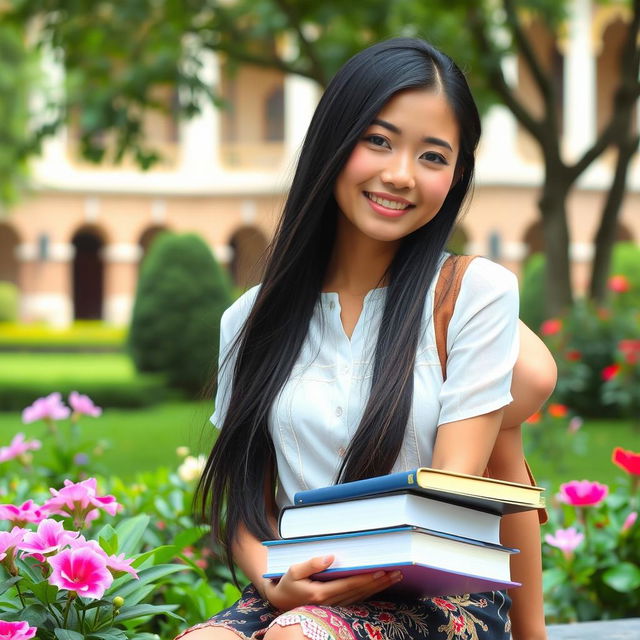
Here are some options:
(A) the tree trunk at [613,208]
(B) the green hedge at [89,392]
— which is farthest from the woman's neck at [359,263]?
(B) the green hedge at [89,392]

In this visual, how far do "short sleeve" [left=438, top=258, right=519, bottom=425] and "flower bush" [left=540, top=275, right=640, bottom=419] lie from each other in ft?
21.4

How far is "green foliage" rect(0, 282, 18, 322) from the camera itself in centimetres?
2404

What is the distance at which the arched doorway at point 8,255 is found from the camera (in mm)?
26781

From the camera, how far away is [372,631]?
152 centimetres

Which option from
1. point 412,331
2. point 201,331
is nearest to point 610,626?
point 412,331

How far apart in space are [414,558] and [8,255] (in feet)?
87.6

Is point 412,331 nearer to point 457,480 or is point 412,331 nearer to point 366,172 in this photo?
point 366,172

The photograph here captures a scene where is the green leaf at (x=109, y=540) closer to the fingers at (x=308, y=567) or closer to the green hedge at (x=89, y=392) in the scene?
the fingers at (x=308, y=567)

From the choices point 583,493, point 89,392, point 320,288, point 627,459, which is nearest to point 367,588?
point 320,288

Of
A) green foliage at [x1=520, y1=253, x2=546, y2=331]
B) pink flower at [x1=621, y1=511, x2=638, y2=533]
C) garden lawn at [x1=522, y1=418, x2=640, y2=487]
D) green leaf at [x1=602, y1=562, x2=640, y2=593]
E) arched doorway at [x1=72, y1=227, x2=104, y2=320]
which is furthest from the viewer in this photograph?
arched doorway at [x1=72, y1=227, x2=104, y2=320]

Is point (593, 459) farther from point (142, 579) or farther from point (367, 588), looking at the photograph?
point (367, 588)

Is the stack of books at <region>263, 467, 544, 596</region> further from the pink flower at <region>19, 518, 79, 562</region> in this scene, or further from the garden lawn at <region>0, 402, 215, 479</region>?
the garden lawn at <region>0, 402, 215, 479</region>

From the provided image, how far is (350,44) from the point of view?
8562mm

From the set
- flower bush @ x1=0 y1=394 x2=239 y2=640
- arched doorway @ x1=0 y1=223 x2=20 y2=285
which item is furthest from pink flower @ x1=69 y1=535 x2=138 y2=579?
arched doorway @ x1=0 y1=223 x2=20 y2=285
